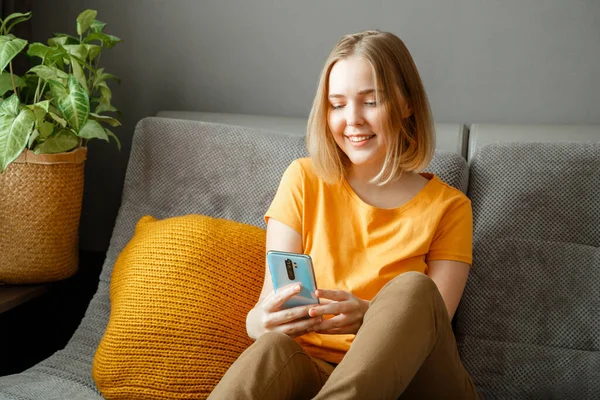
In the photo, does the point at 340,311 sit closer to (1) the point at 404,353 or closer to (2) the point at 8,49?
(1) the point at 404,353

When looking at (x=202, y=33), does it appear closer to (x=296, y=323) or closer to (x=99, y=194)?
(x=99, y=194)

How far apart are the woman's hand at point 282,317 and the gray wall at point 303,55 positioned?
913 millimetres

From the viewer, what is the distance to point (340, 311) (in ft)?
4.58

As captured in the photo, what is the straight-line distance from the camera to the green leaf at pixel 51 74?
188cm

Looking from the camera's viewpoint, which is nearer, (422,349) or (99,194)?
(422,349)

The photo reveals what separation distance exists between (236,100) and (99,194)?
548 mm

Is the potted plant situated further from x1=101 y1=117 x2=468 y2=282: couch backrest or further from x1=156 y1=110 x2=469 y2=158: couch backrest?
x1=156 y1=110 x2=469 y2=158: couch backrest

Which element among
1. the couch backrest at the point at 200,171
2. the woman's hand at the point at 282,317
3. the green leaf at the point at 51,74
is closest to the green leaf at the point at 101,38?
the green leaf at the point at 51,74

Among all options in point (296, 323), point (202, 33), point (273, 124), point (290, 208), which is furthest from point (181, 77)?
point (296, 323)

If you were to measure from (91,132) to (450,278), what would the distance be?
97 cm

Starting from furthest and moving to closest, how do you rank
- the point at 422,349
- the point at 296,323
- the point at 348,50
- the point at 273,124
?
1. the point at 273,124
2. the point at 348,50
3. the point at 296,323
4. the point at 422,349

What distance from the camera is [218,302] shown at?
163cm

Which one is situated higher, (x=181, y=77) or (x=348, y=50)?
(x=348, y=50)

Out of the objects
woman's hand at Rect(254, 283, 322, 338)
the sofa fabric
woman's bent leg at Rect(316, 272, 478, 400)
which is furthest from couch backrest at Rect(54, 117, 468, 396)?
woman's bent leg at Rect(316, 272, 478, 400)
